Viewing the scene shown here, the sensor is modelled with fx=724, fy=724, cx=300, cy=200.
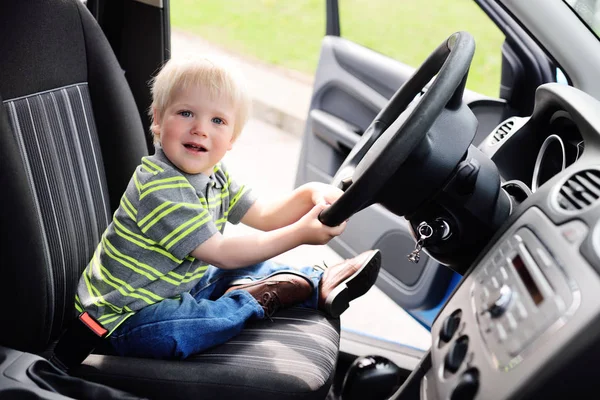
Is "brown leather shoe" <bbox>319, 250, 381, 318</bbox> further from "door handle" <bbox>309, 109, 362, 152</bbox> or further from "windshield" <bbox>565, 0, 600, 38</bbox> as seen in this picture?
"door handle" <bbox>309, 109, 362, 152</bbox>

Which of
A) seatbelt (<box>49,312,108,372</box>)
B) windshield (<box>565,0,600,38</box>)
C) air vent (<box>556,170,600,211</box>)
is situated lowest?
seatbelt (<box>49,312,108,372</box>)

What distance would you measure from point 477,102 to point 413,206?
32.8 inches

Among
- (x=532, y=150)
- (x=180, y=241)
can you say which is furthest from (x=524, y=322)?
(x=180, y=241)

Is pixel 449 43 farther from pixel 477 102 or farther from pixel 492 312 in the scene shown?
pixel 477 102

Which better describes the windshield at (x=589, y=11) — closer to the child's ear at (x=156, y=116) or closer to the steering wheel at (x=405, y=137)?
the steering wheel at (x=405, y=137)

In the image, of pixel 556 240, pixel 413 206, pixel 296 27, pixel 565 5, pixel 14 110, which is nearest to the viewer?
pixel 556 240

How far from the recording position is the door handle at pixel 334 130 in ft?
7.29

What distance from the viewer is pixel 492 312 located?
968mm

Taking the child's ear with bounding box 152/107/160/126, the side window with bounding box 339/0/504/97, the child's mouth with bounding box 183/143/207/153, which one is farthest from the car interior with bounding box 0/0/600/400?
the side window with bounding box 339/0/504/97

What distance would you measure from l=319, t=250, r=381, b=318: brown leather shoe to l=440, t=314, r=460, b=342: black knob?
1.06 ft

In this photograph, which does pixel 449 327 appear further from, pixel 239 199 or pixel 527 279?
pixel 239 199

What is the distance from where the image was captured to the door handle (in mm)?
2223

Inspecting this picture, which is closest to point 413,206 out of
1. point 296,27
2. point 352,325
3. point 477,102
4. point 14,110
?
point 14,110

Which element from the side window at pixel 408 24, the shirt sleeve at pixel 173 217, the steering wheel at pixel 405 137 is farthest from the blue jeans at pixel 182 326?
the side window at pixel 408 24
